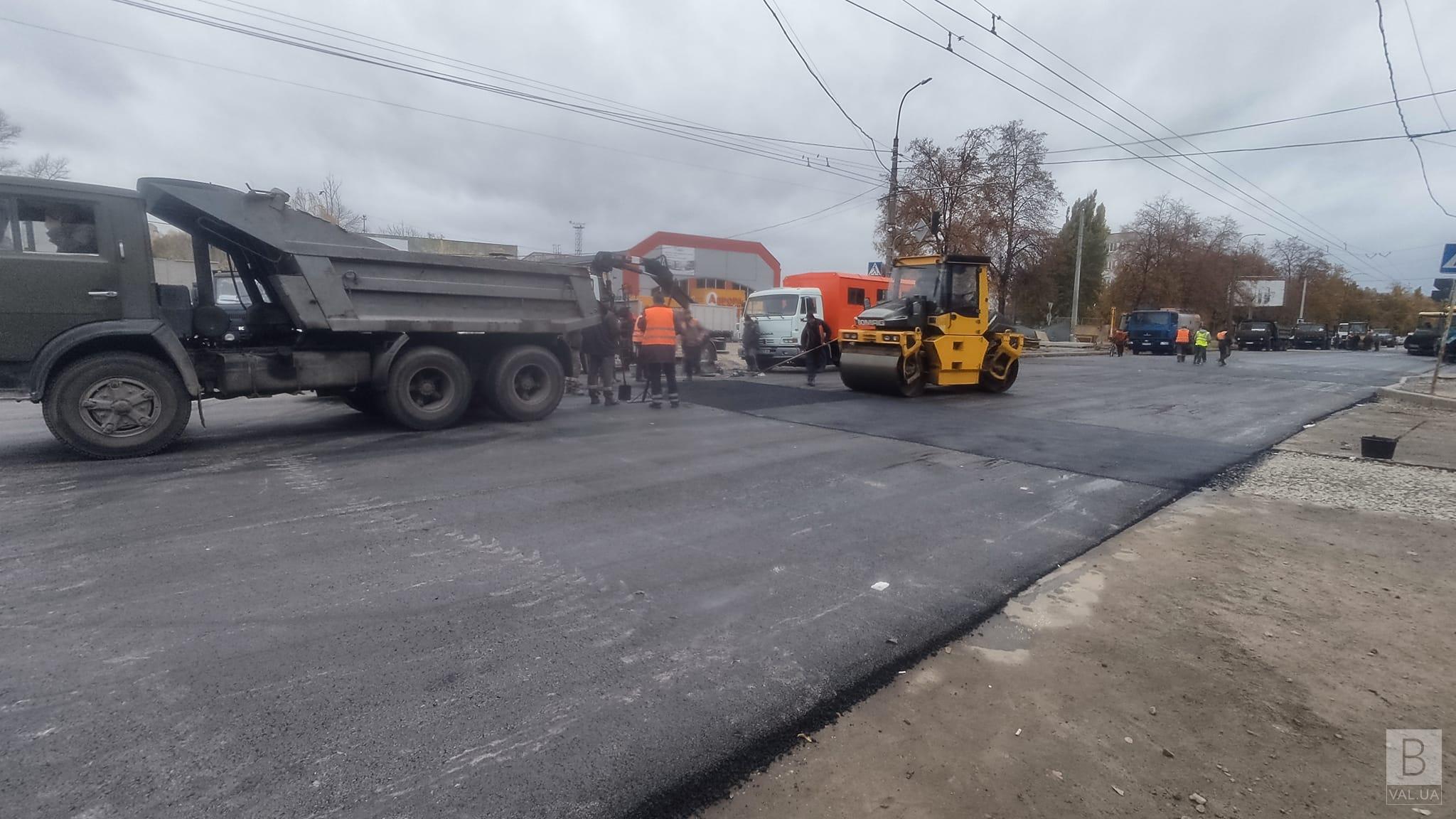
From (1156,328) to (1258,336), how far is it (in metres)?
10.9

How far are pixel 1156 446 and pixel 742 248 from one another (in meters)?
54.8

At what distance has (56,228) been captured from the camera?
5.95 meters

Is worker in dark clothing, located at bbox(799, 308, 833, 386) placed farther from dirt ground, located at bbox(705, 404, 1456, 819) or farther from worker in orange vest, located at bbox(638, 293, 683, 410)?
dirt ground, located at bbox(705, 404, 1456, 819)

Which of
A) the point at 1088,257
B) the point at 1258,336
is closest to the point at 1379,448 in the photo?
the point at 1258,336

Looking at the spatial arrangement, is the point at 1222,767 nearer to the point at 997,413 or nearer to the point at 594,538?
the point at 594,538

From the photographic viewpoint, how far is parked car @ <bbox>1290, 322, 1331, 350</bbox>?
4525 centimetres

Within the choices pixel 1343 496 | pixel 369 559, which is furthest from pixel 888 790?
pixel 1343 496

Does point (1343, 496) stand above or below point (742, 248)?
below

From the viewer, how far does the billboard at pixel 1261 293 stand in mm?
54375

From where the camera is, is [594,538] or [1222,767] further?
[594,538]

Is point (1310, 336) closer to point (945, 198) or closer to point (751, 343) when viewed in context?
point (945, 198)

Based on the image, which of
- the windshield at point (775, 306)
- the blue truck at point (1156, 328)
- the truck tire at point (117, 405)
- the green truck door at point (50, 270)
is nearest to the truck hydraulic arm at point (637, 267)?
the truck tire at point (117, 405)

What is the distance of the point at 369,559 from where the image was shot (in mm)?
3990

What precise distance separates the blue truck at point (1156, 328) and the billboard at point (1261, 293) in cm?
2610
